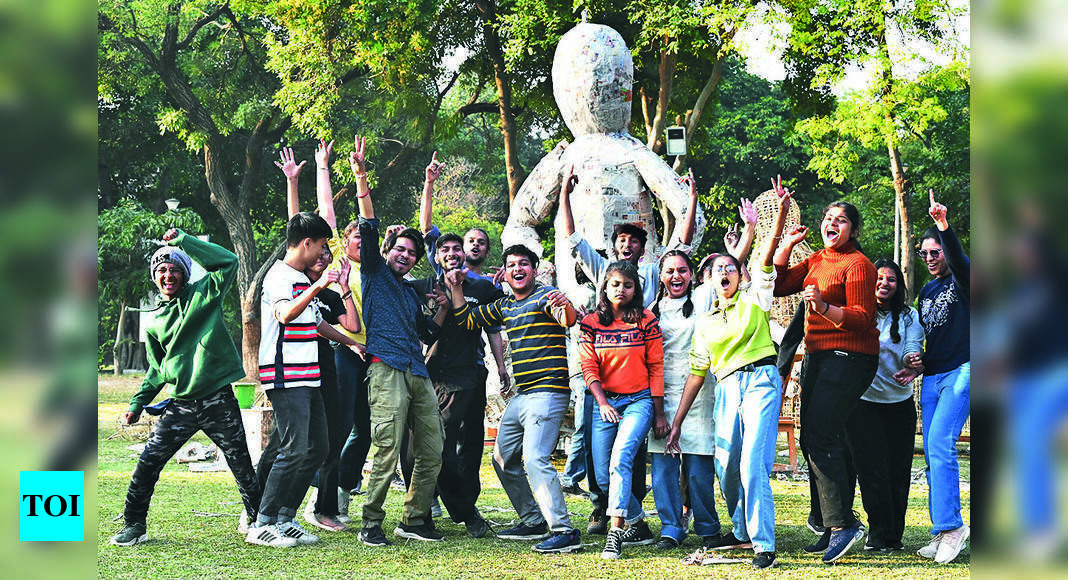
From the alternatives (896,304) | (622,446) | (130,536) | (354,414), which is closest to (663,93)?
(896,304)

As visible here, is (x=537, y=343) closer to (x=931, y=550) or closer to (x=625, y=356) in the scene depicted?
(x=625, y=356)

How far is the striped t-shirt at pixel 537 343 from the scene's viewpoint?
18.2 ft

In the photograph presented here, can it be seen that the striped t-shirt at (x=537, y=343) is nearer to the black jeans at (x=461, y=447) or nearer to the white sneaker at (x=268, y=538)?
the black jeans at (x=461, y=447)

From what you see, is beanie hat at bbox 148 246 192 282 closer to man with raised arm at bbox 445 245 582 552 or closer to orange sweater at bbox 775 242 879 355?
man with raised arm at bbox 445 245 582 552

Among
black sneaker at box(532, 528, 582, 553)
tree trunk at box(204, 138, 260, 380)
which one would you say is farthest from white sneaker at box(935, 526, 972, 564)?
tree trunk at box(204, 138, 260, 380)

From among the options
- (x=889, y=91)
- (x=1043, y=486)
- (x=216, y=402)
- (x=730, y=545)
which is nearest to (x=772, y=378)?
(x=730, y=545)

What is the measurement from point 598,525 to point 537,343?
1.22 metres

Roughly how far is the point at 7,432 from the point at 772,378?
412 centimetres

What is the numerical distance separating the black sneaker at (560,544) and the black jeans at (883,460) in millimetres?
1480

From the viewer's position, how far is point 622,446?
17.6 feet

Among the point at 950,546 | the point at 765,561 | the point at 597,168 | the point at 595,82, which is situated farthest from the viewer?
the point at 595,82

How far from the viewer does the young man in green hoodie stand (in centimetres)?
531

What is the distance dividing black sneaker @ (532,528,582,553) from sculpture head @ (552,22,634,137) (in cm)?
355

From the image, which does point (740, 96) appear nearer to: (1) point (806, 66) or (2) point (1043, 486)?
(1) point (806, 66)
